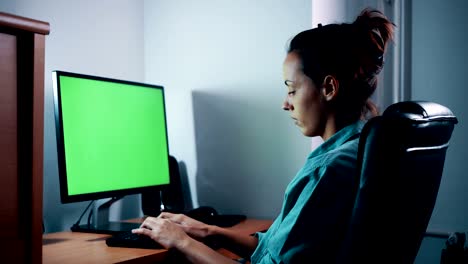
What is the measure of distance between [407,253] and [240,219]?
3.23ft

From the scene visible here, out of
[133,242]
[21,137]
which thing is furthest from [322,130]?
[21,137]

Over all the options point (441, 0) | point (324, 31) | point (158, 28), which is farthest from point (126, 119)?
point (441, 0)

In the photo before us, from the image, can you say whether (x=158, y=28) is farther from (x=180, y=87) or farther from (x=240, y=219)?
(x=240, y=219)

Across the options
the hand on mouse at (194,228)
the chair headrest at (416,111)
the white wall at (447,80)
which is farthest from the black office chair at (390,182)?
the white wall at (447,80)

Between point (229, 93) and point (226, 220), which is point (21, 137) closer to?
point (226, 220)

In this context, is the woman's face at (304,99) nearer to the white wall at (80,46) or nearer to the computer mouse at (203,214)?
the computer mouse at (203,214)

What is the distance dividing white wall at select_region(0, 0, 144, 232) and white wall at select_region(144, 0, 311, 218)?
112 millimetres

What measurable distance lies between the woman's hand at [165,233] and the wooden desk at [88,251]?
30mm

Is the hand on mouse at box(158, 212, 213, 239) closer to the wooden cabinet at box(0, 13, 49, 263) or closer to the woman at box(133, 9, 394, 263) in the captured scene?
the woman at box(133, 9, 394, 263)

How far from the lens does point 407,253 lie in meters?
0.96

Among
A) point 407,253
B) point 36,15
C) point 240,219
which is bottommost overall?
point 240,219

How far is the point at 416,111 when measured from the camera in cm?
92

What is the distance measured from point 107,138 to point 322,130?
770 mm

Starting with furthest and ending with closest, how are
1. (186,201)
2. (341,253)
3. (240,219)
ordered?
(186,201), (240,219), (341,253)
